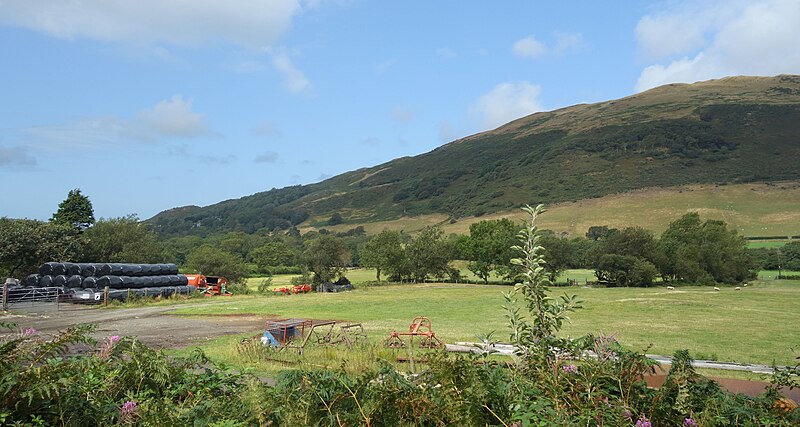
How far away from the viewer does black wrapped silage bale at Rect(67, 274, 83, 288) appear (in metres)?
32.5

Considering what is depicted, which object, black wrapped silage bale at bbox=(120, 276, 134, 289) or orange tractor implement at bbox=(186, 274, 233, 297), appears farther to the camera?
orange tractor implement at bbox=(186, 274, 233, 297)

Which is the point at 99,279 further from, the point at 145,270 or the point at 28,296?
the point at 145,270

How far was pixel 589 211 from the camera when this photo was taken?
4872 inches

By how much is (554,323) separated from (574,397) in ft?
2.31

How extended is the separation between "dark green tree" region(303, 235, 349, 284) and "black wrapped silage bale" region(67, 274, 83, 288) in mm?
26543

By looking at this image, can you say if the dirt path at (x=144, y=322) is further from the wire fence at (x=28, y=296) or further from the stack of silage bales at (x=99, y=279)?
the stack of silage bales at (x=99, y=279)

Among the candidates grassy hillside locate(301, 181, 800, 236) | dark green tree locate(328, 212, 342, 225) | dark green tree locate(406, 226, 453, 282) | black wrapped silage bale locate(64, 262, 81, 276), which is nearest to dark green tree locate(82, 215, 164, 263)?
black wrapped silage bale locate(64, 262, 81, 276)

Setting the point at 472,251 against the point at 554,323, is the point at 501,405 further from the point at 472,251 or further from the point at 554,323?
the point at 472,251

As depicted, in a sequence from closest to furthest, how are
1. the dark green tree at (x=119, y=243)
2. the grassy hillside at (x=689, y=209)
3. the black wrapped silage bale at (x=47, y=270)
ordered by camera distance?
1. the black wrapped silage bale at (x=47, y=270)
2. the dark green tree at (x=119, y=243)
3. the grassy hillside at (x=689, y=209)

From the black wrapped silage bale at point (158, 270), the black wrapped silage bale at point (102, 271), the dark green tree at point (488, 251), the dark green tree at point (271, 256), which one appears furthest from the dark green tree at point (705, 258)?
the dark green tree at point (271, 256)

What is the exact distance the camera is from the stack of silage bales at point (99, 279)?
32.4 meters

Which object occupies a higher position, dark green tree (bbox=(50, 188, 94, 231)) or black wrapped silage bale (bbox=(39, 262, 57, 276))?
dark green tree (bbox=(50, 188, 94, 231))

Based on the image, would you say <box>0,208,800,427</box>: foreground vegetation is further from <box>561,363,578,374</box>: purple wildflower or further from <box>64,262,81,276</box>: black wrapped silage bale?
<box>64,262,81,276</box>: black wrapped silage bale

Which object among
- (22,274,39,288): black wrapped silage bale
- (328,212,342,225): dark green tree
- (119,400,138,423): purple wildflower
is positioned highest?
(328,212,342,225): dark green tree
